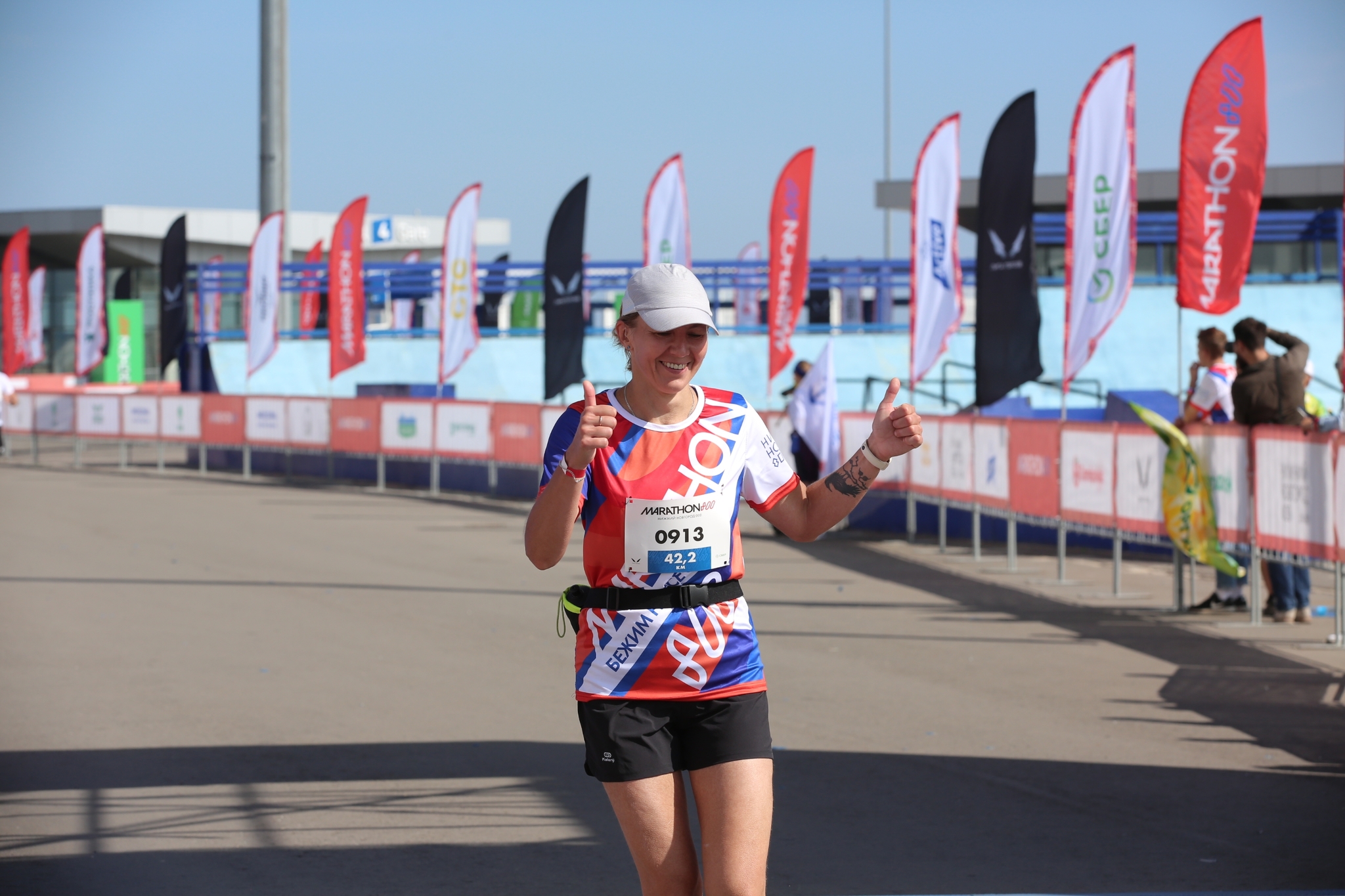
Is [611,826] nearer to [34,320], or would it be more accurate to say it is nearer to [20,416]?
[20,416]

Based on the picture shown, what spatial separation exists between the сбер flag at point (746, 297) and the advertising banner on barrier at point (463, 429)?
638 inches

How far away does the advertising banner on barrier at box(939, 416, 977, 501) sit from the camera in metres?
15.0

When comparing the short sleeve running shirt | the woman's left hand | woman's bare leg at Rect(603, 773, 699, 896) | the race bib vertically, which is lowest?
woman's bare leg at Rect(603, 773, 699, 896)

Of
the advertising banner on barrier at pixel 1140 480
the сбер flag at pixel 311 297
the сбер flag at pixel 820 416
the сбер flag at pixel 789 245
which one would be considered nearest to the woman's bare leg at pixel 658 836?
the advertising banner on barrier at pixel 1140 480

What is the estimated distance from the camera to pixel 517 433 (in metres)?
22.2

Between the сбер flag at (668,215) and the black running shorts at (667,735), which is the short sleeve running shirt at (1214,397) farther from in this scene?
the сбер flag at (668,215)

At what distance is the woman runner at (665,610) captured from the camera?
11.0ft

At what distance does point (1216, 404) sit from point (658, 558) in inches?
366

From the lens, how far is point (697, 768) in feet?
11.3

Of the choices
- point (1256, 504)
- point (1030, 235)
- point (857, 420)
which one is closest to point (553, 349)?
point (857, 420)

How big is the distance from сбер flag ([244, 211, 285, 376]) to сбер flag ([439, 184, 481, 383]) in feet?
14.3

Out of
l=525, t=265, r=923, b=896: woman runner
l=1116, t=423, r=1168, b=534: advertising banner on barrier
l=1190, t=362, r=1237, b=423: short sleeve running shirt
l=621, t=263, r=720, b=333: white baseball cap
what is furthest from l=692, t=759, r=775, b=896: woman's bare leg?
l=1190, t=362, r=1237, b=423: short sleeve running shirt

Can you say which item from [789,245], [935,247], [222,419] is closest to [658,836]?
[935,247]

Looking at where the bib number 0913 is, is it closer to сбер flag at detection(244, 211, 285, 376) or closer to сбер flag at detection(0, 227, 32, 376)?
сбер flag at detection(244, 211, 285, 376)
